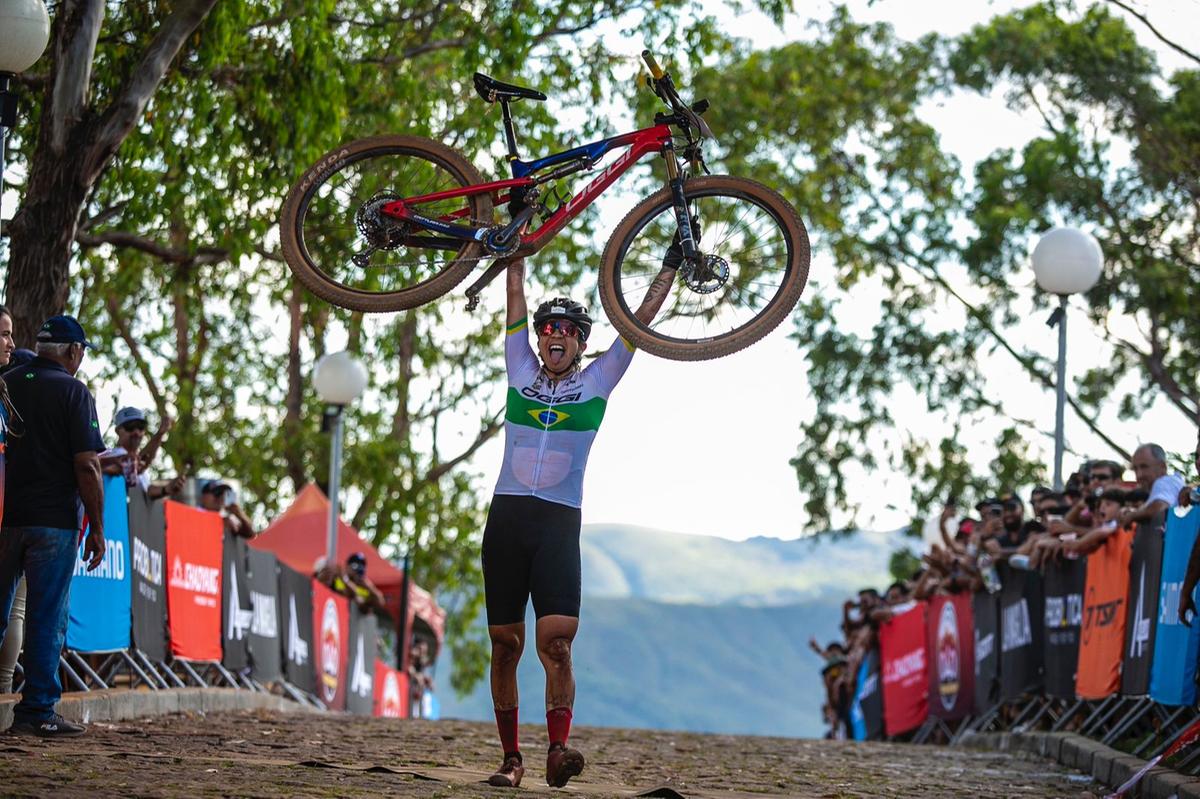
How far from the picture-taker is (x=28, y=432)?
29.5ft

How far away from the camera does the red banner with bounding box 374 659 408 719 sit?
954 inches

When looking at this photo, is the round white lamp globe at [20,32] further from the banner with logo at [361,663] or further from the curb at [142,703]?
the banner with logo at [361,663]

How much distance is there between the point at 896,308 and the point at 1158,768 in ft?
85.6

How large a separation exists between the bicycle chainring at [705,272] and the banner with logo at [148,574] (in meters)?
5.26

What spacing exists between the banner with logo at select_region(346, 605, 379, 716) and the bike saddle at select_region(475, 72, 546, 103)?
13.4 meters

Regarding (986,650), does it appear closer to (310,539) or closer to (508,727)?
(508,727)

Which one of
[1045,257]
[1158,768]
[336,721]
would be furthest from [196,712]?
[1045,257]

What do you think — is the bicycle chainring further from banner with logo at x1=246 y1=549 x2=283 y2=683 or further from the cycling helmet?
banner with logo at x1=246 y1=549 x2=283 y2=683

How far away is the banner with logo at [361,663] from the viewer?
21844 mm

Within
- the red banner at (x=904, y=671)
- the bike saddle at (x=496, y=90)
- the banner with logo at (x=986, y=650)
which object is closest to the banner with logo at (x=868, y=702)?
the red banner at (x=904, y=671)

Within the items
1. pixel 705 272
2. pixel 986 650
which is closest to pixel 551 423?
pixel 705 272

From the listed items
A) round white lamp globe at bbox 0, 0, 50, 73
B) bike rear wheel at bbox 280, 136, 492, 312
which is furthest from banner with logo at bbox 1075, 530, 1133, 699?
round white lamp globe at bbox 0, 0, 50, 73

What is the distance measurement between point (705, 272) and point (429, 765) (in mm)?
2714

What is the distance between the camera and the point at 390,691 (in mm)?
25391
